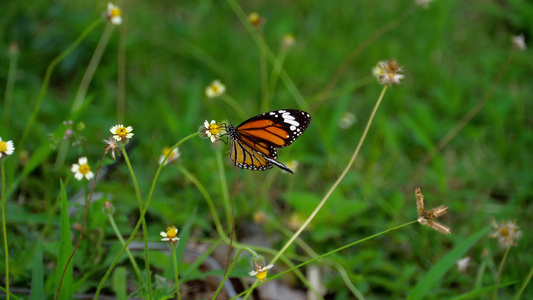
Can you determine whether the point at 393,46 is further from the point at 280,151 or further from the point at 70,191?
the point at 70,191

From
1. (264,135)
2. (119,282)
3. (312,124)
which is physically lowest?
(119,282)

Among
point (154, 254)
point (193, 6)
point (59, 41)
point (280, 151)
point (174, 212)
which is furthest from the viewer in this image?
point (193, 6)

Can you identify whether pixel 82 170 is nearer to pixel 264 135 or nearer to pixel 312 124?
pixel 264 135

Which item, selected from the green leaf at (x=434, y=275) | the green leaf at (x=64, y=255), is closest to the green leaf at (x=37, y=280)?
the green leaf at (x=64, y=255)

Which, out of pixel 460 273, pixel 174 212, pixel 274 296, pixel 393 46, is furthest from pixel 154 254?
pixel 393 46

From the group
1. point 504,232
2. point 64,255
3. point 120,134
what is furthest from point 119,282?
point 504,232

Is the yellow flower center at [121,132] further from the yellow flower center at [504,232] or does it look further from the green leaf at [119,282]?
the yellow flower center at [504,232]
